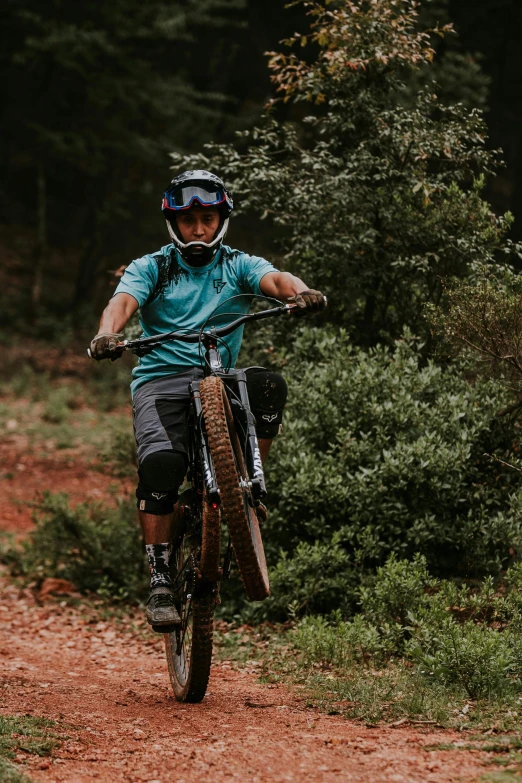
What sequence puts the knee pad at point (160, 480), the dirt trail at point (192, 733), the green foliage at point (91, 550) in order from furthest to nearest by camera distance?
the green foliage at point (91, 550)
the knee pad at point (160, 480)
the dirt trail at point (192, 733)

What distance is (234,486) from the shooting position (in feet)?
14.0

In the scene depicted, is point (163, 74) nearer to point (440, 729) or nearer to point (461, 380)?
point (461, 380)

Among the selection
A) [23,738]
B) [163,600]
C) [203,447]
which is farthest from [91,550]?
[23,738]

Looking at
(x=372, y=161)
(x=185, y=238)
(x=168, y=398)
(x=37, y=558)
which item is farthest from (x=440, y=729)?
(x=37, y=558)

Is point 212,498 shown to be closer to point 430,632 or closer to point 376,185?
point 430,632

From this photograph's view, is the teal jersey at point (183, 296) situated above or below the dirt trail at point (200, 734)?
above

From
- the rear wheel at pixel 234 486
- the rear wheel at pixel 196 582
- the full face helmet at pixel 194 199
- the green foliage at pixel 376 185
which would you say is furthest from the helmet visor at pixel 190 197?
the green foliage at pixel 376 185

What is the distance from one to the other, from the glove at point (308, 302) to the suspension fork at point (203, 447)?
0.66 metres

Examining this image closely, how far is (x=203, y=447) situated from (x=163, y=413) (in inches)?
19.9

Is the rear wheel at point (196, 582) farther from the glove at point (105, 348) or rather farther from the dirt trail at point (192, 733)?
the glove at point (105, 348)

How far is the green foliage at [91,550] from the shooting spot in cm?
843

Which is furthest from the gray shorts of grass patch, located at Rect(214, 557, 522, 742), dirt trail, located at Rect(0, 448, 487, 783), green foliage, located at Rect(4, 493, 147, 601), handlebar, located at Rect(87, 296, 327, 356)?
green foliage, located at Rect(4, 493, 147, 601)

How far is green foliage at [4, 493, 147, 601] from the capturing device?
843cm

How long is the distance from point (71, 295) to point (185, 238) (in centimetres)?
2049
